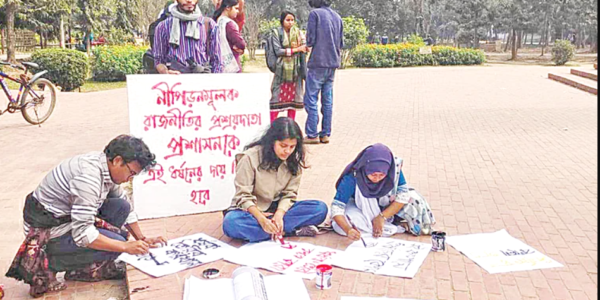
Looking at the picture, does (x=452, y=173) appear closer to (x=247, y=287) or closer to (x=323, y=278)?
(x=323, y=278)

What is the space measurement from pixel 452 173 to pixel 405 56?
61.2ft

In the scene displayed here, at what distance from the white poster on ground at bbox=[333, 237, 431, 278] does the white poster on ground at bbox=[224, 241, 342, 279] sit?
11 cm

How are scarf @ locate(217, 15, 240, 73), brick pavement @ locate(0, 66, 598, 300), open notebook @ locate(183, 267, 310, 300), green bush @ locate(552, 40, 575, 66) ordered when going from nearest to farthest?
open notebook @ locate(183, 267, 310, 300)
brick pavement @ locate(0, 66, 598, 300)
scarf @ locate(217, 15, 240, 73)
green bush @ locate(552, 40, 575, 66)

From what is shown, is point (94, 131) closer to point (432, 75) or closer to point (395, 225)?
point (395, 225)

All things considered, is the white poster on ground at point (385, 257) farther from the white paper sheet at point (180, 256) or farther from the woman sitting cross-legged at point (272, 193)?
the white paper sheet at point (180, 256)

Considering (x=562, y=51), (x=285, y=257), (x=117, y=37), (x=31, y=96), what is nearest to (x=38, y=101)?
(x=31, y=96)

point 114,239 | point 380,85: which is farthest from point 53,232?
point 380,85

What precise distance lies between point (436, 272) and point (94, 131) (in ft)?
19.6

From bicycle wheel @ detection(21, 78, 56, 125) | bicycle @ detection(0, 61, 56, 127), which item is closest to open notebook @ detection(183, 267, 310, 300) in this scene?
bicycle @ detection(0, 61, 56, 127)

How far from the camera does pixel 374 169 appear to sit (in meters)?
3.29

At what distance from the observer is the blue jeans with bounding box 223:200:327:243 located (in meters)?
3.45

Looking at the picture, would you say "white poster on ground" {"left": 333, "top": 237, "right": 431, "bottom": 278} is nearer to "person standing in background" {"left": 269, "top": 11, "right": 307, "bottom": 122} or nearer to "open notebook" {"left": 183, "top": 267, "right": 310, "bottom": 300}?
"open notebook" {"left": 183, "top": 267, "right": 310, "bottom": 300}

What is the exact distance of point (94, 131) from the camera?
7.72 meters

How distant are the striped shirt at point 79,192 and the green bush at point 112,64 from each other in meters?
13.0
